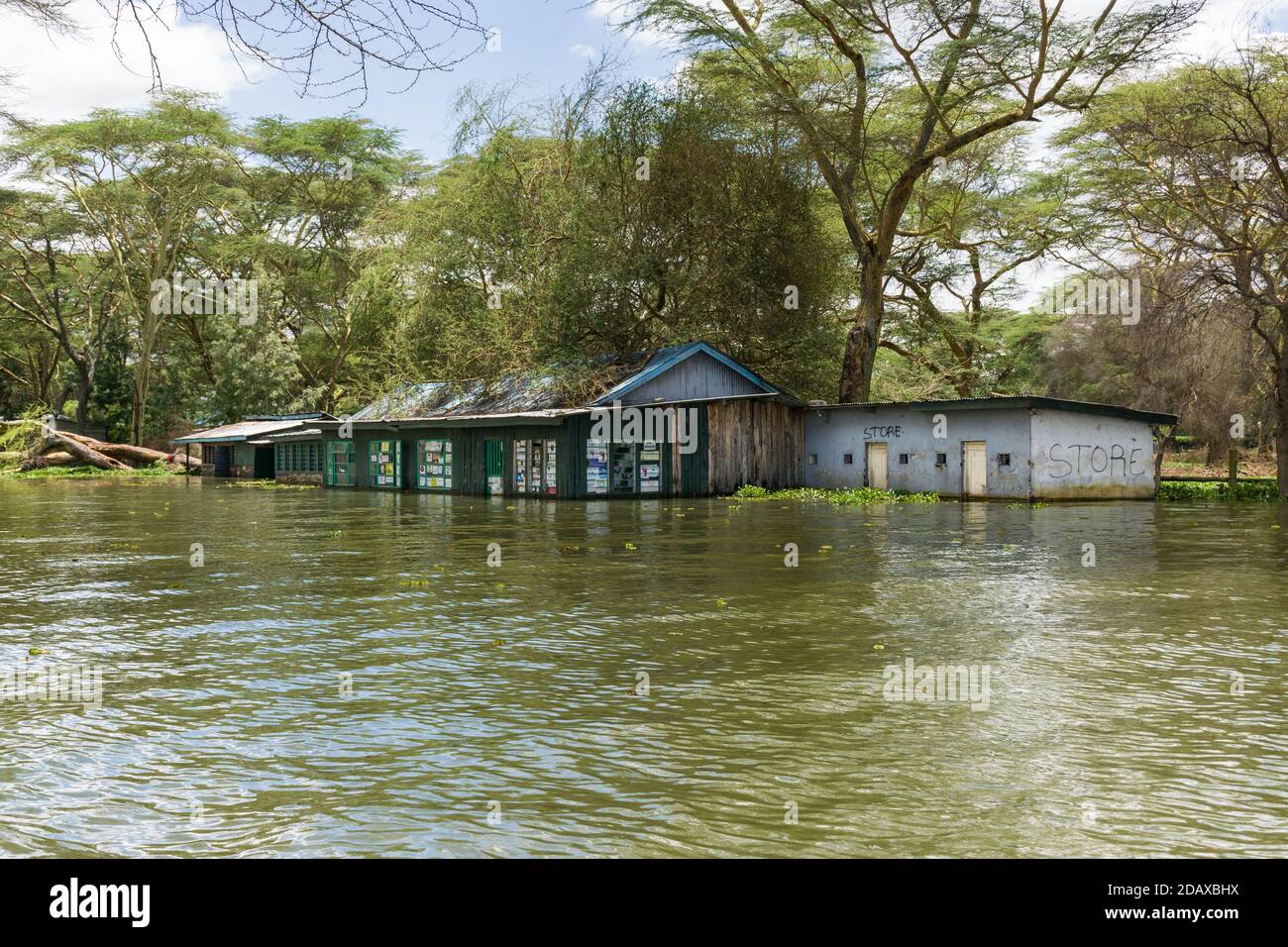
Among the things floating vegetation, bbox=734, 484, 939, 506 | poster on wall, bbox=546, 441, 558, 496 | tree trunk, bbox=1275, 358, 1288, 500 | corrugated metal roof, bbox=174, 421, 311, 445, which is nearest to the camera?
tree trunk, bbox=1275, 358, 1288, 500

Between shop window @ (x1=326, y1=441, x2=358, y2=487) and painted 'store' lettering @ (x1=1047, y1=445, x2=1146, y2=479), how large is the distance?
2597 centimetres

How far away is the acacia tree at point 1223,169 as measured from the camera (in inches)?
1091

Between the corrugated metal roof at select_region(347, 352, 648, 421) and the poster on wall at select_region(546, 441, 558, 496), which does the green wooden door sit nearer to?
the corrugated metal roof at select_region(347, 352, 648, 421)

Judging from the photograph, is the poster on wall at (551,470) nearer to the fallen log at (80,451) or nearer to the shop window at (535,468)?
the shop window at (535,468)

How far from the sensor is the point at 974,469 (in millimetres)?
32031

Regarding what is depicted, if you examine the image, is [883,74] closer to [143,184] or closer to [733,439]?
[733,439]

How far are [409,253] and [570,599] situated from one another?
33.1 metres

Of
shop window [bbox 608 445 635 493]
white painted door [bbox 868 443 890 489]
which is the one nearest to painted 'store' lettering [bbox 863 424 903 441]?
white painted door [bbox 868 443 890 489]

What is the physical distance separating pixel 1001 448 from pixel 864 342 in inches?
324

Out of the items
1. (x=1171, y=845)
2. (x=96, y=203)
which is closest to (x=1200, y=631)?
(x=1171, y=845)

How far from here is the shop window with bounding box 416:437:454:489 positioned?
37375mm

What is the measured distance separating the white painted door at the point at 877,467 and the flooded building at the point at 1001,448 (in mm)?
32

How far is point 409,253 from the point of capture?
41.8 meters
